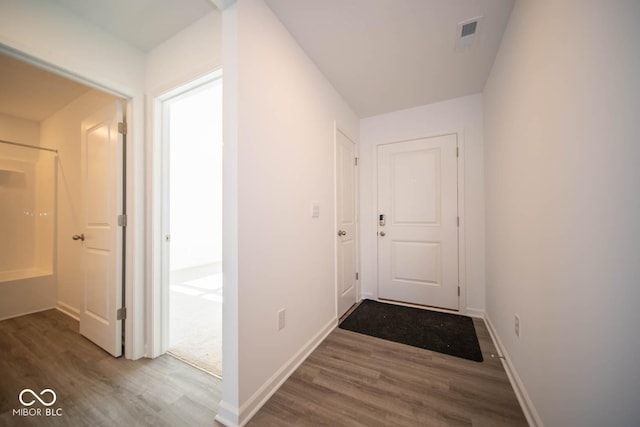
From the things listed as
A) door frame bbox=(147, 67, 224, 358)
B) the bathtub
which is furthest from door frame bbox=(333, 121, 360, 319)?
the bathtub

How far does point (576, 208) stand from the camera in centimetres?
85

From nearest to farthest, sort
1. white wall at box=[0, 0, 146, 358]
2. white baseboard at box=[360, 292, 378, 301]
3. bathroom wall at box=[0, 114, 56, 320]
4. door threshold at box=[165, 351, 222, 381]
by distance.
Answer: white wall at box=[0, 0, 146, 358] → door threshold at box=[165, 351, 222, 381] → bathroom wall at box=[0, 114, 56, 320] → white baseboard at box=[360, 292, 378, 301]

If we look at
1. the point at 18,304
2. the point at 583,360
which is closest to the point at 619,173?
the point at 583,360

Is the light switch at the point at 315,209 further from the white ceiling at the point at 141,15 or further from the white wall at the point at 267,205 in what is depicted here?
the white ceiling at the point at 141,15

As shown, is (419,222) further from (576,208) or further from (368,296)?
(576,208)

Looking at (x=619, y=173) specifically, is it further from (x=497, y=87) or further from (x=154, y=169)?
(x=154, y=169)

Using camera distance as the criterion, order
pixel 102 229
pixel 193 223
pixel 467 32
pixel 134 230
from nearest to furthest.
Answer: pixel 467 32 < pixel 134 230 < pixel 102 229 < pixel 193 223

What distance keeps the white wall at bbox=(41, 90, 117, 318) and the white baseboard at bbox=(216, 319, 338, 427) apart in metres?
2.58

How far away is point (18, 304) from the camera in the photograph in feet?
8.61

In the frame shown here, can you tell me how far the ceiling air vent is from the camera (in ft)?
5.15

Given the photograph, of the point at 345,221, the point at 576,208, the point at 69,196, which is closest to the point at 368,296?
the point at 345,221

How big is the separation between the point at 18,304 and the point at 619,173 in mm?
5008

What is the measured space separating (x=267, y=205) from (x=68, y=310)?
328cm

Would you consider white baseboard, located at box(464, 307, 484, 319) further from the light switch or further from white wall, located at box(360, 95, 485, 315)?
the light switch
